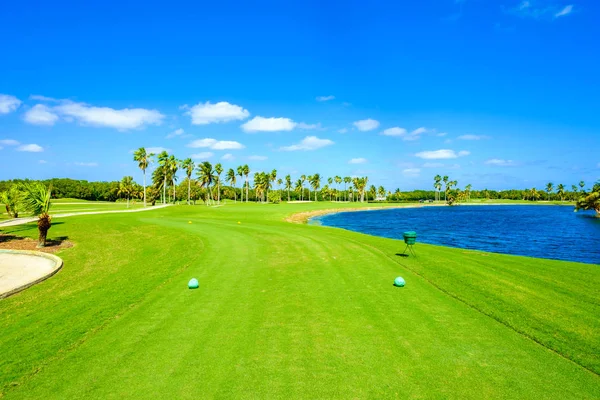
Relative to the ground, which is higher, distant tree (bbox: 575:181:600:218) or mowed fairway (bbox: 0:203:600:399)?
distant tree (bbox: 575:181:600:218)

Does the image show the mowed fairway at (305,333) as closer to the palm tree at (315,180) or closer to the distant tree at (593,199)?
the distant tree at (593,199)

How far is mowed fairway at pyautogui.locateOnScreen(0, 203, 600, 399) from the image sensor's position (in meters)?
6.51

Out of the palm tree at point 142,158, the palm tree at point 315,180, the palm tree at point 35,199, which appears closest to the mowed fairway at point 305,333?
the palm tree at point 35,199

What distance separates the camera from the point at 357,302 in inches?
440

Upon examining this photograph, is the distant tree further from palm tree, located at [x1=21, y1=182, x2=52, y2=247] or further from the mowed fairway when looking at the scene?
palm tree, located at [x1=21, y1=182, x2=52, y2=247]

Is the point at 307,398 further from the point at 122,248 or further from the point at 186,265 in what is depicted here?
the point at 122,248

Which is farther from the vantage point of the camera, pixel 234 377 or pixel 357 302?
pixel 357 302

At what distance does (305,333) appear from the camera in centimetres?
873

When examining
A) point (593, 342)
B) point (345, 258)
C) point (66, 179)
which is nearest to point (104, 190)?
point (66, 179)

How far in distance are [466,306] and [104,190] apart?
189331mm

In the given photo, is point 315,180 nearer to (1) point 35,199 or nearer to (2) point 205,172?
(2) point 205,172

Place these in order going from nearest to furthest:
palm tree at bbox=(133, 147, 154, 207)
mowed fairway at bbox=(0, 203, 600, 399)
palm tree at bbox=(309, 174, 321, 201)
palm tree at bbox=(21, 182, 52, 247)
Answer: mowed fairway at bbox=(0, 203, 600, 399) < palm tree at bbox=(21, 182, 52, 247) < palm tree at bbox=(133, 147, 154, 207) < palm tree at bbox=(309, 174, 321, 201)

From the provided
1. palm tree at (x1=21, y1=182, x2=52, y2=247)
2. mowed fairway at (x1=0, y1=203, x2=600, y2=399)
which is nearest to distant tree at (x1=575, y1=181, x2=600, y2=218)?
mowed fairway at (x1=0, y1=203, x2=600, y2=399)

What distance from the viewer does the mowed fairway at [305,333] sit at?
6.51 m
